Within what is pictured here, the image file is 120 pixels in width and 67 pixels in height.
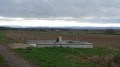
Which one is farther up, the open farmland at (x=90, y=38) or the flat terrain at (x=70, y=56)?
the flat terrain at (x=70, y=56)

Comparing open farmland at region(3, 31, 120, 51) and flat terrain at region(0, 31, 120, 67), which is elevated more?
flat terrain at region(0, 31, 120, 67)

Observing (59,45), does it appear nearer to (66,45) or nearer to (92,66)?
(66,45)

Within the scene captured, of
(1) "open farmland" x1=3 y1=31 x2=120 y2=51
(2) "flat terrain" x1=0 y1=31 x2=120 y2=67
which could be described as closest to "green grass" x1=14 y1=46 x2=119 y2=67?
(2) "flat terrain" x1=0 y1=31 x2=120 y2=67

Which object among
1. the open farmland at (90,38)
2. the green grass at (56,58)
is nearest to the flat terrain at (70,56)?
the green grass at (56,58)

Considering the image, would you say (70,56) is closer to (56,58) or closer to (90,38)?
(56,58)

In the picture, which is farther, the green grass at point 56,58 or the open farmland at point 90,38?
the open farmland at point 90,38

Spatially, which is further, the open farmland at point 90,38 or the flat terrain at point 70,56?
the open farmland at point 90,38

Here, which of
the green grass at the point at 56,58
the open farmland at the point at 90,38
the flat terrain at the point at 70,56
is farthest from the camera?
the open farmland at the point at 90,38

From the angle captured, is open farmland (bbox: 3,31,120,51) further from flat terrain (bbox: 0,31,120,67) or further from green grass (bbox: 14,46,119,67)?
green grass (bbox: 14,46,119,67)

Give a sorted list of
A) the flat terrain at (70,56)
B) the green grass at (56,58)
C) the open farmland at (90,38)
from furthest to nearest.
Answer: the open farmland at (90,38)
the flat terrain at (70,56)
the green grass at (56,58)

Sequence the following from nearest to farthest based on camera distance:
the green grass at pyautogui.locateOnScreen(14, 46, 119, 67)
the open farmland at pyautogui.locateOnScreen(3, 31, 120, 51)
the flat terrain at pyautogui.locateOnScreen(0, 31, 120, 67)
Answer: the green grass at pyautogui.locateOnScreen(14, 46, 119, 67) < the flat terrain at pyautogui.locateOnScreen(0, 31, 120, 67) < the open farmland at pyautogui.locateOnScreen(3, 31, 120, 51)

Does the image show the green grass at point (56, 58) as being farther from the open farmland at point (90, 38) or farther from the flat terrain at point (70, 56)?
the open farmland at point (90, 38)

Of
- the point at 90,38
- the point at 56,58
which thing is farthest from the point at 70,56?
the point at 90,38

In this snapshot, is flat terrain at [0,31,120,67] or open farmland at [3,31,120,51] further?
open farmland at [3,31,120,51]
